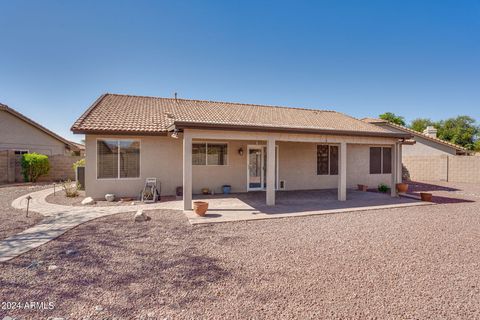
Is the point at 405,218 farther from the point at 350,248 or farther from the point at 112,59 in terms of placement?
the point at 112,59

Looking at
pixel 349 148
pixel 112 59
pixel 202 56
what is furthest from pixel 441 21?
pixel 112 59

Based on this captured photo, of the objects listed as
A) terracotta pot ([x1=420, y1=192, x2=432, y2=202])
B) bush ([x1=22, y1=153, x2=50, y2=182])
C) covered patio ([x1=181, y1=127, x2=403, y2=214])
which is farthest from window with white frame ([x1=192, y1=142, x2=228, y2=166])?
bush ([x1=22, y1=153, x2=50, y2=182])

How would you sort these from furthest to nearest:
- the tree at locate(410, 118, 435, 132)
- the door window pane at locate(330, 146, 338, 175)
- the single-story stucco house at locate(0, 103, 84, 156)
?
the tree at locate(410, 118, 435, 132) → the single-story stucco house at locate(0, 103, 84, 156) → the door window pane at locate(330, 146, 338, 175)

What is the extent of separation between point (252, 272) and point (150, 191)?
704 centimetres

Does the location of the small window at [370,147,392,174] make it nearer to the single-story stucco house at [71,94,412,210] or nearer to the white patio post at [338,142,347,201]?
the single-story stucco house at [71,94,412,210]

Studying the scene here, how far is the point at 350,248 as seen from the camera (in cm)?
468

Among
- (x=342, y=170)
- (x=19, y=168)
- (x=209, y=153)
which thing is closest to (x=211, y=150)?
(x=209, y=153)

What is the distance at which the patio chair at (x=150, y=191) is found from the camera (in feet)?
30.1

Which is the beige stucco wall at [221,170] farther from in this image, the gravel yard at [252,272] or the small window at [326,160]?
the gravel yard at [252,272]

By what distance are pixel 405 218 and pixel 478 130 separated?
5426 cm

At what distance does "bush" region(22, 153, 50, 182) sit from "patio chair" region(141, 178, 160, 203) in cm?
1013

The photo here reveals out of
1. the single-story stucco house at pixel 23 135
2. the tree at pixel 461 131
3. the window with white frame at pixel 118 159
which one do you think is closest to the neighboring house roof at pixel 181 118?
the window with white frame at pixel 118 159

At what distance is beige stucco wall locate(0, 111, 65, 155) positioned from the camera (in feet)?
54.1

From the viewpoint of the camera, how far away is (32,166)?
14.4m
